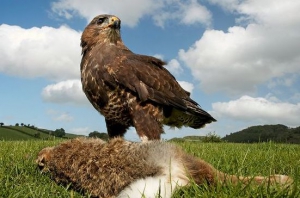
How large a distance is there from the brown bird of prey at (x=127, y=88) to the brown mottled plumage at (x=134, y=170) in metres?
2.47

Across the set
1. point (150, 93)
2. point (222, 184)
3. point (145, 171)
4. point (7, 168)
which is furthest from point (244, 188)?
point (150, 93)

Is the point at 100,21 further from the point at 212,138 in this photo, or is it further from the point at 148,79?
the point at 212,138

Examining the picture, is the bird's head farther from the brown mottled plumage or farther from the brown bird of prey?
the brown mottled plumage

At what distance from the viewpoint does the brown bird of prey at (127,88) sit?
245 inches

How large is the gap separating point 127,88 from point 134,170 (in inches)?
128

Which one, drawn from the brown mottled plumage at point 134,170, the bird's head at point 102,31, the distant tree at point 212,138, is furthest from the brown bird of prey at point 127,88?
the distant tree at point 212,138

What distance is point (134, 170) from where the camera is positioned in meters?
3.13

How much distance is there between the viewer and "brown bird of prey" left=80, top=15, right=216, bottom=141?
6.21m

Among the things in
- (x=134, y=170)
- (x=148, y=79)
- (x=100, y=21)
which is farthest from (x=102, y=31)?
(x=134, y=170)

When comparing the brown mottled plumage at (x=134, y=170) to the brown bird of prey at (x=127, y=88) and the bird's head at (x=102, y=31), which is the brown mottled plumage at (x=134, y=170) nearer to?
the brown bird of prey at (x=127, y=88)

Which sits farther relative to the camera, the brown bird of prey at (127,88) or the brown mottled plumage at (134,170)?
the brown bird of prey at (127,88)

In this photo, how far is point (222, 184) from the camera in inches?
118

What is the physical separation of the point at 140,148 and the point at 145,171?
27 cm

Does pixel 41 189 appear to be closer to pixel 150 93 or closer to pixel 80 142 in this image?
pixel 80 142
